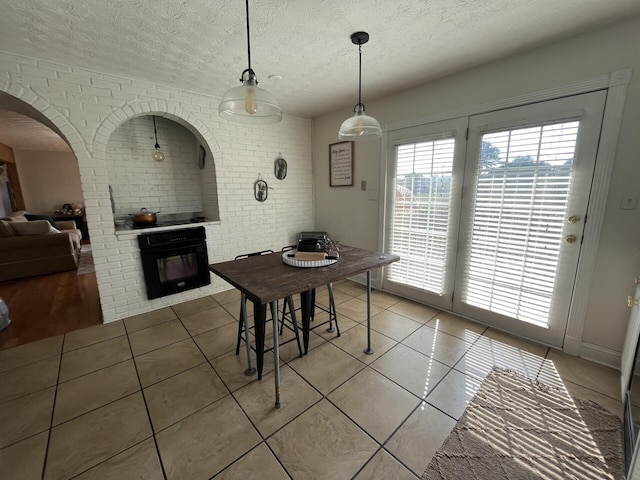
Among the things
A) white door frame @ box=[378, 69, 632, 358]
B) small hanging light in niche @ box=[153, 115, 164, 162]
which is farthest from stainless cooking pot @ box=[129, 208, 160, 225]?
white door frame @ box=[378, 69, 632, 358]

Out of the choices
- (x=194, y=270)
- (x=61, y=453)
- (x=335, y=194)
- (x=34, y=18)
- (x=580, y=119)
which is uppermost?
(x=34, y=18)

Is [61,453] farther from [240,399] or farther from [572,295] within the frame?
[572,295]

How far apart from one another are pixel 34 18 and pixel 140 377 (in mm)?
2535

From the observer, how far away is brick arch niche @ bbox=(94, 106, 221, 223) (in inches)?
127

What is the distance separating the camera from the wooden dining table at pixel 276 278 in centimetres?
153

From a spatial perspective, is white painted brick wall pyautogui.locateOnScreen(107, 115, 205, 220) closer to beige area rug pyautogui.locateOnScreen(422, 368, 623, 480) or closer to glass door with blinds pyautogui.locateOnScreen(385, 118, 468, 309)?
glass door with blinds pyautogui.locateOnScreen(385, 118, 468, 309)

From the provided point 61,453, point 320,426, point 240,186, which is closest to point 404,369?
point 320,426

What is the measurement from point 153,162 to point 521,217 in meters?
4.20

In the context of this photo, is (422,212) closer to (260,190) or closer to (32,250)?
(260,190)

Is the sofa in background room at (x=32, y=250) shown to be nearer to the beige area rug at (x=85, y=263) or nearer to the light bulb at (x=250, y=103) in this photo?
the beige area rug at (x=85, y=263)

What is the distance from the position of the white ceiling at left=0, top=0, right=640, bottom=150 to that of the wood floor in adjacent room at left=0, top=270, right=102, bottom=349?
2171 millimetres

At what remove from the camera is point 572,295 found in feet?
6.89

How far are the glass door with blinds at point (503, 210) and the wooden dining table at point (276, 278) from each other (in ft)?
3.22

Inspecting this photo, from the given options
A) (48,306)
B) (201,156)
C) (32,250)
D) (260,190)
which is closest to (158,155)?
(201,156)
